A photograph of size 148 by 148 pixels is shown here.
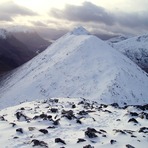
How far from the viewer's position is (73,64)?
91.3 metres

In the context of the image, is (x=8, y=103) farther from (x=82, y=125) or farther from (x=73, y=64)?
(x=82, y=125)

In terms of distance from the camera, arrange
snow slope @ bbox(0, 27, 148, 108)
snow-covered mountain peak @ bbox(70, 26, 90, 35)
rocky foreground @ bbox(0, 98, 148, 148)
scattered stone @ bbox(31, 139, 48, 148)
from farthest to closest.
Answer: snow-covered mountain peak @ bbox(70, 26, 90, 35), snow slope @ bbox(0, 27, 148, 108), rocky foreground @ bbox(0, 98, 148, 148), scattered stone @ bbox(31, 139, 48, 148)

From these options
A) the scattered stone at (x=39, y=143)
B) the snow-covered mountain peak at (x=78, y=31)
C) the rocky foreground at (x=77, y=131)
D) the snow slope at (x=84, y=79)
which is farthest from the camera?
the snow-covered mountain peak at (x=78, y=31)

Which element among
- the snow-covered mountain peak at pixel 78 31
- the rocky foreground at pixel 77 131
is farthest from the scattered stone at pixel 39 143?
the snow-covered mountain peak at pixel 78 31

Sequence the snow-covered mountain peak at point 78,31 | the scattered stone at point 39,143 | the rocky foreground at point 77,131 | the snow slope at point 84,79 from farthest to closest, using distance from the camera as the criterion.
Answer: the snow-covered mountain peak at point 78,31
the snow slope at point 84,79
the rocky foreground at point 77,131
the scattered stone at point 39,143

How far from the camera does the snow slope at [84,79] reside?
232 feet

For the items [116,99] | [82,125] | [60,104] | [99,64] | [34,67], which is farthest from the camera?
[34,67]

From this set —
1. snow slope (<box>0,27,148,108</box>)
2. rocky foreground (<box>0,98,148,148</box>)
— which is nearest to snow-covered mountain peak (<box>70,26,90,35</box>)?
snow slope (<box>0,27,148,108</box>)

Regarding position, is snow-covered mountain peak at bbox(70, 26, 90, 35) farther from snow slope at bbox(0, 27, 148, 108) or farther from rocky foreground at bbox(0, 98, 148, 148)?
rocky foreground at bbox(0, 98, 148, 148)

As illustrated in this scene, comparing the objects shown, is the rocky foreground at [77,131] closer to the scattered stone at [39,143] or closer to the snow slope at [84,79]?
the scattered stone at [39,143]

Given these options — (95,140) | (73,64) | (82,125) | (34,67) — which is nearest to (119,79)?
(73,64)

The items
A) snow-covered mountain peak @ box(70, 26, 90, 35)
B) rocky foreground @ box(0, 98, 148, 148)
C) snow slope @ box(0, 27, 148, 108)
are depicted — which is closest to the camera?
rocky foreground @ box(0, 98, 148, 148)

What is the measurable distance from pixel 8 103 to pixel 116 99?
2455 cm

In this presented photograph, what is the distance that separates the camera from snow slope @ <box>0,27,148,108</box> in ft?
232
